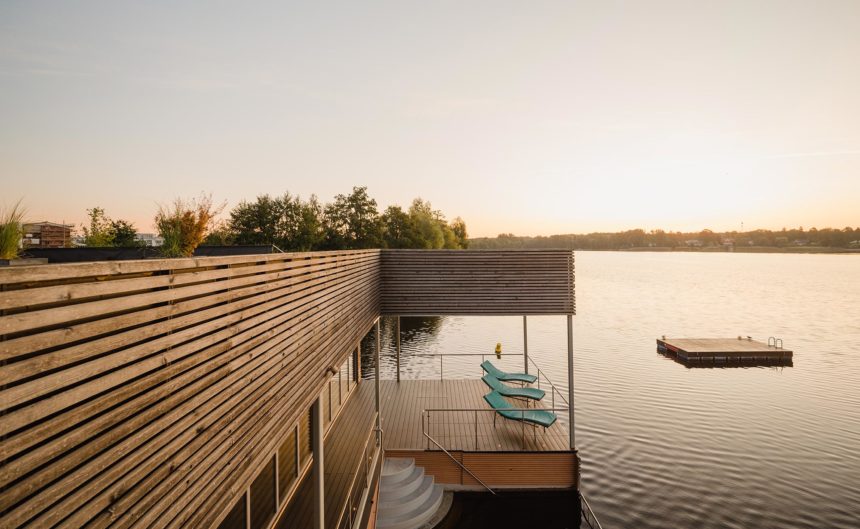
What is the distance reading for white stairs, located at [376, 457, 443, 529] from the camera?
8289 millimetres

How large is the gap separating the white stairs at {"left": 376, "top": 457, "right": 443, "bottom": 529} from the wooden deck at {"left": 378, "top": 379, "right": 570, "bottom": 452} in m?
0.61

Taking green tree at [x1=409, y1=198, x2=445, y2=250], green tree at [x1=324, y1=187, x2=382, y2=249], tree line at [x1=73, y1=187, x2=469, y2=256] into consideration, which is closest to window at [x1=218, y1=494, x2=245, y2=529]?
tree line at [x1=73, y1=187, x2=469, y2=256]

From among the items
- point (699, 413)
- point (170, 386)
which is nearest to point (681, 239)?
point (699, 413)

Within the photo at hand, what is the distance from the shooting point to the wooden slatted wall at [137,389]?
130 centimetres

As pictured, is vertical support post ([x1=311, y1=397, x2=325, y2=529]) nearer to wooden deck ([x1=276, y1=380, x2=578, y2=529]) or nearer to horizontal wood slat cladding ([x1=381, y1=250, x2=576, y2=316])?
wooden deck ([x1=276, y1=380, x2=578, y2=529])

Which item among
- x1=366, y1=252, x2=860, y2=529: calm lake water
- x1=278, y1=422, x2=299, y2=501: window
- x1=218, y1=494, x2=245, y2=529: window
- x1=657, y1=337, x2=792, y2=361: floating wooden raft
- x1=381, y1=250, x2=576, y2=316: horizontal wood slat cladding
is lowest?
x1=366, y1=252, x2=860, y2=529: calm lake water

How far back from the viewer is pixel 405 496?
873 centimetres

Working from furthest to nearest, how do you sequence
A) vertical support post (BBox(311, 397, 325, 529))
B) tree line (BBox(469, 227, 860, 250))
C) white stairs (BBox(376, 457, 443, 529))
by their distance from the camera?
tree line (BBox(469, 227, 860, 250)) < white stairs (BBox(376, 457, 443, 529)) < vertical support post (BBox(311, 397, 325, 529))

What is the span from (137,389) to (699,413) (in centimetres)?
2146

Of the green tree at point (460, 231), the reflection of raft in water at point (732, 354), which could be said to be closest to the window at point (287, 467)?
the reflection of raft in water at point (732, 354)

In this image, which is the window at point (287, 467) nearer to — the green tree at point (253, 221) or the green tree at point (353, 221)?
the green tree at point (253, 221)

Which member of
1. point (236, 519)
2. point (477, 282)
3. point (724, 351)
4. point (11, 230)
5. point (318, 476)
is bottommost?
point (724, 351)

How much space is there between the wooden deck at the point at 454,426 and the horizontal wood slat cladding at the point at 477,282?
277 cm

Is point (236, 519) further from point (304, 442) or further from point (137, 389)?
point (137, 389)
